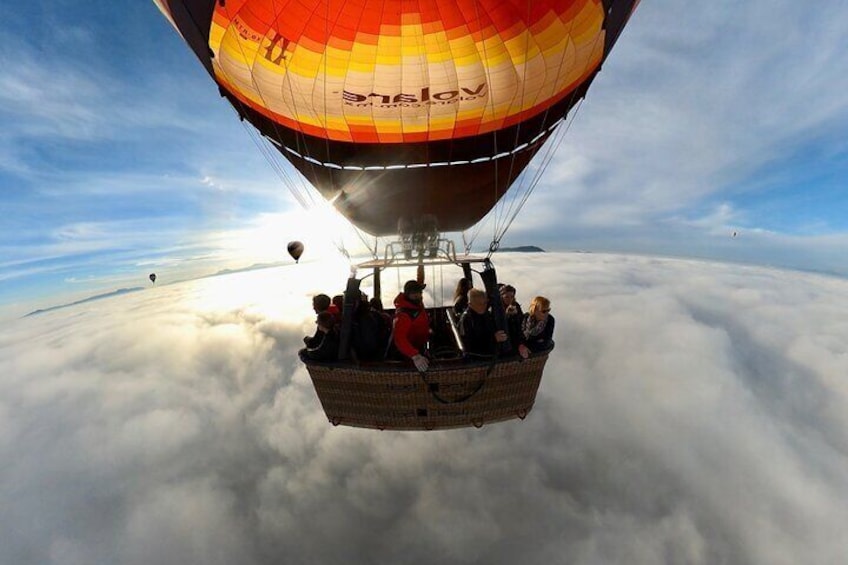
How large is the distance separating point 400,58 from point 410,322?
13.0 feet

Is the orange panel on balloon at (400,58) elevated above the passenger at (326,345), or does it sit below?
above

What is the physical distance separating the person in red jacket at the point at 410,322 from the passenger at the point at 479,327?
55cm

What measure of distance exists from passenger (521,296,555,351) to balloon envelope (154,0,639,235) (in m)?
3.75

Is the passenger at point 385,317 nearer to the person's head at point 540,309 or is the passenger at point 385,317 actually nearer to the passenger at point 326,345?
the passenger at point 326,345

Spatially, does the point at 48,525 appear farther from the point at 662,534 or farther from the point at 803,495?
the point at 803,495

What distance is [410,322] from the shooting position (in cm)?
392

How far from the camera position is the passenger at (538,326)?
164 inches

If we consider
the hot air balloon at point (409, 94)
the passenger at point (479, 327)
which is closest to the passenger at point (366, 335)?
the hot air balloon at point (409, 94)

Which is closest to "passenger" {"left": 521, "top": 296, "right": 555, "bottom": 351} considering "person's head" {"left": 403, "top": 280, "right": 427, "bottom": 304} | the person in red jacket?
the person in red jacket

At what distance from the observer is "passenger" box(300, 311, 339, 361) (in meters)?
3.88

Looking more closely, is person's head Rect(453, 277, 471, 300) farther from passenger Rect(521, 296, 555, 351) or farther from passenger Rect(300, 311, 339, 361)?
passenger Rect(300, 311, 339, 361)

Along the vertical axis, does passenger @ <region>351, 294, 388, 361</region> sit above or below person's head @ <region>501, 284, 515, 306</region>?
below

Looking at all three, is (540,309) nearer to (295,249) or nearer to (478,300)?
(478,300)

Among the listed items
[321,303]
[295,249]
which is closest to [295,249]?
[295,249]
